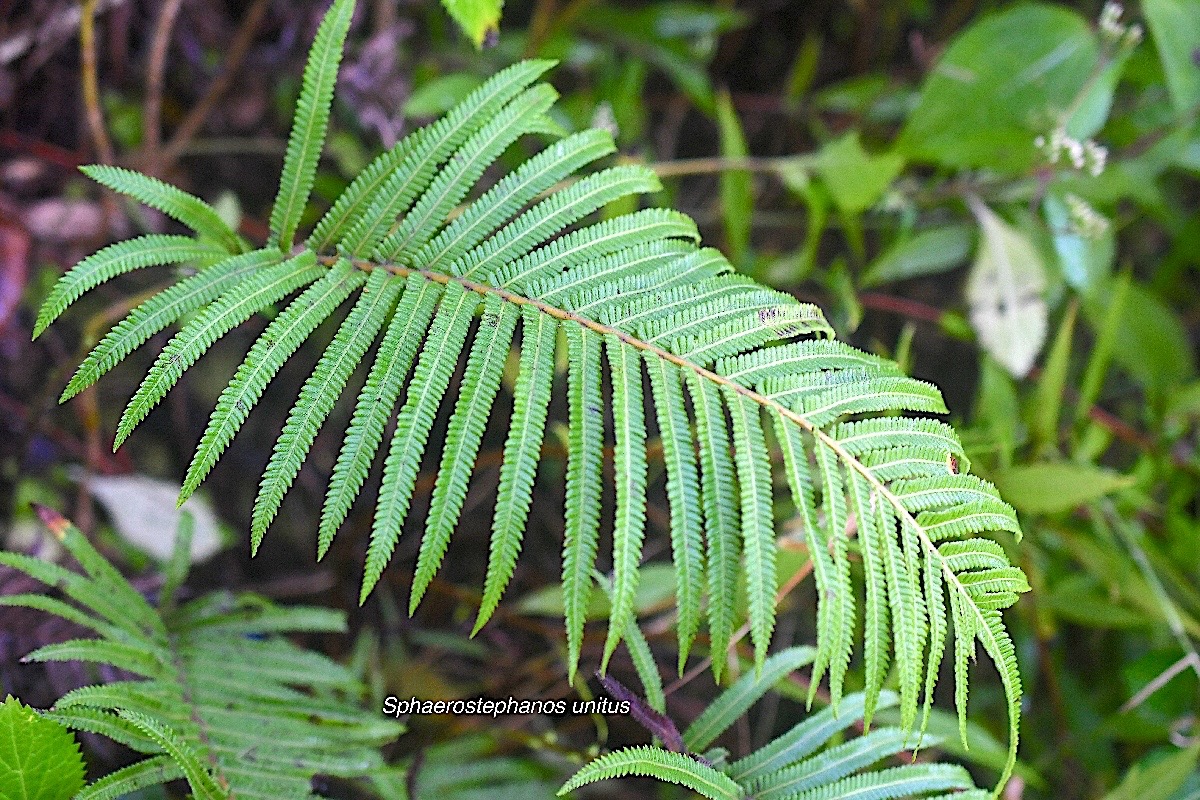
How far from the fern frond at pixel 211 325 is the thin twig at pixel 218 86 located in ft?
2.99

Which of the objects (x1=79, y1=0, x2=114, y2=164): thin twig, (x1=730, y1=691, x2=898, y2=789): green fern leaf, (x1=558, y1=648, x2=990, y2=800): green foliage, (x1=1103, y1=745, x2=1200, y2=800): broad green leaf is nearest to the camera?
(x1=558, y1=648, x2=990, y2=800): green foliage

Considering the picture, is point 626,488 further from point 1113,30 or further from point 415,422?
point 1113,30

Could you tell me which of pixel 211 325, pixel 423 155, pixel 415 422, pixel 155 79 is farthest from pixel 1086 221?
pixel 155 79

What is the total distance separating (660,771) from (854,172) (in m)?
1.09

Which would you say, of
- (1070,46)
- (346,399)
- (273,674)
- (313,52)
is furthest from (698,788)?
(1070,46)

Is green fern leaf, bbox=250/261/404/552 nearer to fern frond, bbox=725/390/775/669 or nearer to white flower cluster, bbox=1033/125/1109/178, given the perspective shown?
fern frond, bbox=725/390/775/669

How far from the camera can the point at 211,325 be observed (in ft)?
2.76

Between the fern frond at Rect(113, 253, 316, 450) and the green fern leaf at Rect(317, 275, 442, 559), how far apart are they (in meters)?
0.12

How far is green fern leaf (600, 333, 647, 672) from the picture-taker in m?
0.78

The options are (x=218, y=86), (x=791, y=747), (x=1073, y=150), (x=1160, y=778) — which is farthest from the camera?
(x=218, y=86)

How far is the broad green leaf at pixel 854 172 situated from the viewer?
4.98 feet

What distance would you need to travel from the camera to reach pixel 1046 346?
6.33 feet

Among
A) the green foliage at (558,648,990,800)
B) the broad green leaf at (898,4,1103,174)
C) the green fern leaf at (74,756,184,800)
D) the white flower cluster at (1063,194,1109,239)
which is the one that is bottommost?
the green foliage at (558,648,990,800)

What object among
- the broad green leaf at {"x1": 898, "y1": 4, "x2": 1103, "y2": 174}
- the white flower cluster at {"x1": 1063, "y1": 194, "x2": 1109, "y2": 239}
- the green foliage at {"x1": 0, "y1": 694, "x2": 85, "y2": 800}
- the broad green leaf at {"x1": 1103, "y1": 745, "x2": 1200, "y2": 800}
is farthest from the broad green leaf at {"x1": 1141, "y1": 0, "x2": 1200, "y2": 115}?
the green foliage at {"x1": 0, "y1": 694, "x2": 85, "y2": 800}
